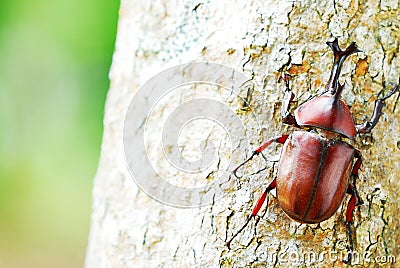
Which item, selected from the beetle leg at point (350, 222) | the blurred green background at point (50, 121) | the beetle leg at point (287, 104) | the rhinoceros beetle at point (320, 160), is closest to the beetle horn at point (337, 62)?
the rhinoceros beetle at point (320, 160)

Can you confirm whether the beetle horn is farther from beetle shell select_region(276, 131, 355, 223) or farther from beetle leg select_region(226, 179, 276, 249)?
beetle leg select_region(226, 179, 276, 249)

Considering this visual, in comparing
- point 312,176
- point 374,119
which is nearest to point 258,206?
point 312,176

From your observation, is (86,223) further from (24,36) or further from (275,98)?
(275,98)

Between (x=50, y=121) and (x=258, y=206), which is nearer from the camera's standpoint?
(x=258, y=206)

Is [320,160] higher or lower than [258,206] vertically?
higher

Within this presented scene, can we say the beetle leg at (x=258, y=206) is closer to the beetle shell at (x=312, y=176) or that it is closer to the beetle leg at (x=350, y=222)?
the beetle shell at (x=312, y=176)

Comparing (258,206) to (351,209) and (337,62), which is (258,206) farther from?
(337,62)
